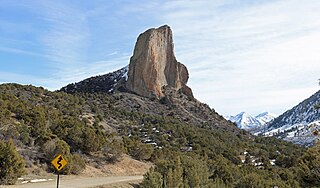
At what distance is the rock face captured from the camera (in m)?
74.1

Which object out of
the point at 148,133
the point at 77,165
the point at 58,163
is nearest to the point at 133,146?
the point at 77,165

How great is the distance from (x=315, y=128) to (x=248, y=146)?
44.7 m

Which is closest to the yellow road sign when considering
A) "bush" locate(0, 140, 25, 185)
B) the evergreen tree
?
"bush" locate(0, 140, 25, 185)

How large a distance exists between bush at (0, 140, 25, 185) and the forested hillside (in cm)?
4

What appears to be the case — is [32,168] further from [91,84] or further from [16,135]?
[91,84]

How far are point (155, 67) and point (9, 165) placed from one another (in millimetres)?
60012

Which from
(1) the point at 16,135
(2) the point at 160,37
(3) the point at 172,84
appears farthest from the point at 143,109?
(1) the point at 16,135

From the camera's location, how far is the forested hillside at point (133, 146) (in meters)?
20.6

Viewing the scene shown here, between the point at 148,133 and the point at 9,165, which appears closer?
the point at 9,165

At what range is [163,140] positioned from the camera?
43438mm

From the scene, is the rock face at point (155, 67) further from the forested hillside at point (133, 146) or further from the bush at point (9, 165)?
the bush at point (9, 165)

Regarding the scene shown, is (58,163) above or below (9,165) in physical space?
above

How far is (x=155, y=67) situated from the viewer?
76312mm

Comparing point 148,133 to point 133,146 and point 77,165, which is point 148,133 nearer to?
point 133,146
